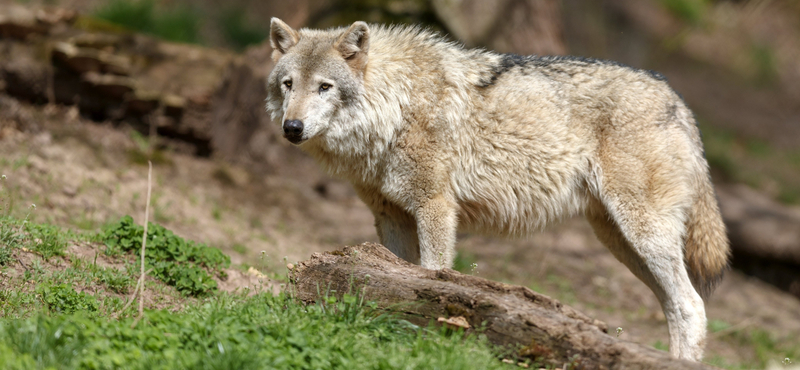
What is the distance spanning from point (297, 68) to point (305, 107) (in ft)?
1.36

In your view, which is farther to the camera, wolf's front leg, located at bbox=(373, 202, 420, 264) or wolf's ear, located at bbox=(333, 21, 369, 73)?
wolf's front leg, located at bbox=(373, 202, 420, 264)

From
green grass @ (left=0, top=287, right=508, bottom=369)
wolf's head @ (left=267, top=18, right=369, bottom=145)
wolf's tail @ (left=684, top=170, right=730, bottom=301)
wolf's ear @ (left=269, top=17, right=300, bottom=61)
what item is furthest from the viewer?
wolf's tail @ (left=684, top=170, right=730, bottom=301)

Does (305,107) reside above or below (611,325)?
above

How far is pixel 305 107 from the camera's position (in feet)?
16.1

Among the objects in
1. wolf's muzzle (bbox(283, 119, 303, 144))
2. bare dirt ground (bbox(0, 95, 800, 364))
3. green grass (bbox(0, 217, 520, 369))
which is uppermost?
wolf's muzzle (bbox(283, 119, 303, 144))

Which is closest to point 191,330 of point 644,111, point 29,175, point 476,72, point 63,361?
point 63,361

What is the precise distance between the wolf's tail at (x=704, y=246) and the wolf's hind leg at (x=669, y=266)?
349 millimetres

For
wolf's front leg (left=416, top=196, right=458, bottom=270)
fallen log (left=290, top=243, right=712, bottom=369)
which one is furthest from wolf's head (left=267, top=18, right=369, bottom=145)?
fallen log (left=290, top=243, right=712, bottom=369)

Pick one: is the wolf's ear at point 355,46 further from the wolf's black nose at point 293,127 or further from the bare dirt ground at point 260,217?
the bare dirt ground at point 260,217

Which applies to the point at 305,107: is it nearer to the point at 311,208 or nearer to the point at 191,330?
the point at 191,330

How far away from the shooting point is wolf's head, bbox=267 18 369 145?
4.94m

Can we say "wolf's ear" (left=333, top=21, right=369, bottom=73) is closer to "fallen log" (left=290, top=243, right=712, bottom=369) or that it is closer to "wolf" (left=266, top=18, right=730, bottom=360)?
"wolf" (left=266, top=18, right=730, bottom=360)

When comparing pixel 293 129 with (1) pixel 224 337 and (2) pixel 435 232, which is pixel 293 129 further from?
(1) pixel 224 337

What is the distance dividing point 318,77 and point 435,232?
1633mm
